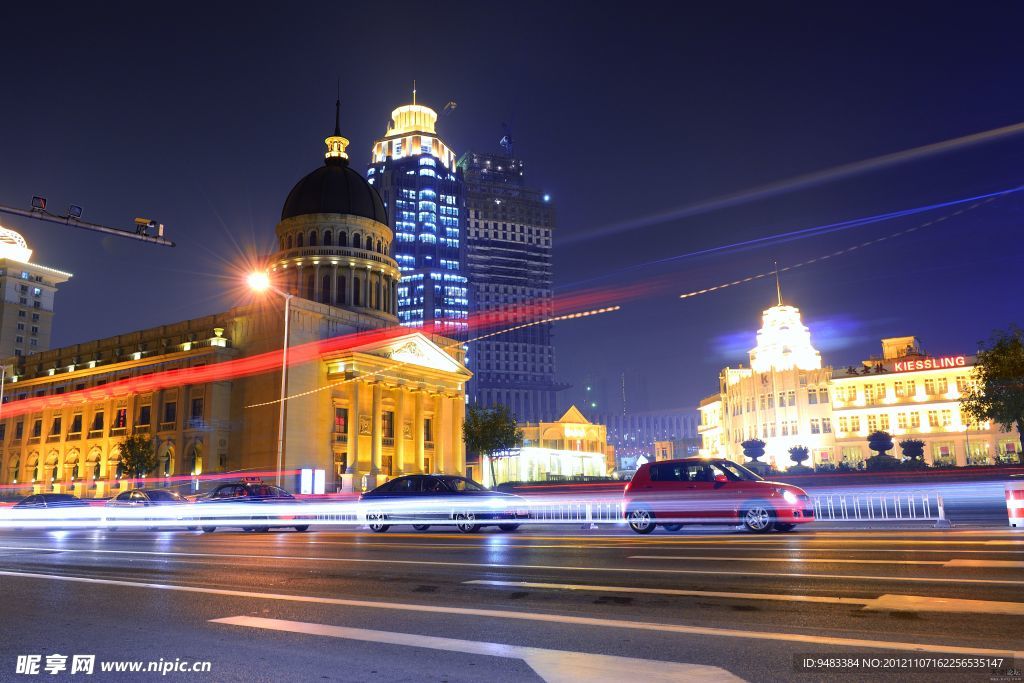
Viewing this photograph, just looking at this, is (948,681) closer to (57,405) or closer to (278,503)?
(278,503)

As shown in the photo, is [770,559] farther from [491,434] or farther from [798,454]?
[798,454]

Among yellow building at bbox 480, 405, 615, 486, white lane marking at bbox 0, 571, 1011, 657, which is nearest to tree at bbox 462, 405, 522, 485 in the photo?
yellow building at bbox 480, 405, 615, 486

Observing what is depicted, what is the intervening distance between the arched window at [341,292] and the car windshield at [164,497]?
47245 mm

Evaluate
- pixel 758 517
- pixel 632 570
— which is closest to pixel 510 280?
pixel 758 517

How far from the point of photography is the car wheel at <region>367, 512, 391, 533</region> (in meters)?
21.8

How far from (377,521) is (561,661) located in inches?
689

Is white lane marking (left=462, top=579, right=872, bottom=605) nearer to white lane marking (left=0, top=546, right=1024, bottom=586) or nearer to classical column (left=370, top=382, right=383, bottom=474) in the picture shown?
white lane marking (left=0, top=546, right=1024, bottom=586)

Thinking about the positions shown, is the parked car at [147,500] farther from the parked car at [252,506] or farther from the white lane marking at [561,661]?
the white lane marking at [561,661]

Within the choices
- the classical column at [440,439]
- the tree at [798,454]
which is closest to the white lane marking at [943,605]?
the classical column at [440,439]

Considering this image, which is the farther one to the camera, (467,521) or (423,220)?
(423,220)

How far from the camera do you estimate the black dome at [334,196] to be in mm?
82012

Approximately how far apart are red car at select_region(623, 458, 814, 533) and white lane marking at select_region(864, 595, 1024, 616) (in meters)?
9.53

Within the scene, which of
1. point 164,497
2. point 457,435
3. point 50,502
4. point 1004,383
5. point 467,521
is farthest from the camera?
point 457,435

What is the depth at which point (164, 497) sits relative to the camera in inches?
1230
